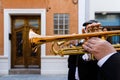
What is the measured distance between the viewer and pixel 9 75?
14070 millimetres

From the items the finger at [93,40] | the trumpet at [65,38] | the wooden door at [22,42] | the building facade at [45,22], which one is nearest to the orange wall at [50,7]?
the building facade at [45,22]

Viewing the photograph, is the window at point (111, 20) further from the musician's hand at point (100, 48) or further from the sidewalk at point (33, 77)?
the musician's hand at point (100, 48)

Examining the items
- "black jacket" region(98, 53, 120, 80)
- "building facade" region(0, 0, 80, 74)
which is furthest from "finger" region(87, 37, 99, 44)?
"building facade" region(0, 0, 80, 74)

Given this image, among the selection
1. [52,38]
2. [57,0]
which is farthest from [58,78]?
[52,38]

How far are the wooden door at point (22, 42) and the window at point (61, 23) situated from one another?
0.77m

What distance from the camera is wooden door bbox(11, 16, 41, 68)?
14648 millimetres

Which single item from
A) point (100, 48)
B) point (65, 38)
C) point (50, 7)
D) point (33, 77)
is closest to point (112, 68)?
point (100, 48)

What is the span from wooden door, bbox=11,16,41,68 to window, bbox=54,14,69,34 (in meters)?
0.77

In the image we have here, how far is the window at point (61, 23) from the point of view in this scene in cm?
1427

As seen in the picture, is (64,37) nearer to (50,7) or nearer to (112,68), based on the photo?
(112,68)

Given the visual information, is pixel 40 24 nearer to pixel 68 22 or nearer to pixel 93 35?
pixel 68 22

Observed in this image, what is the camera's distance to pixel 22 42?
15.0m

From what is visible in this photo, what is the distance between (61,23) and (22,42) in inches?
74.0

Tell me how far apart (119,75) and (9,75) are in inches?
489
